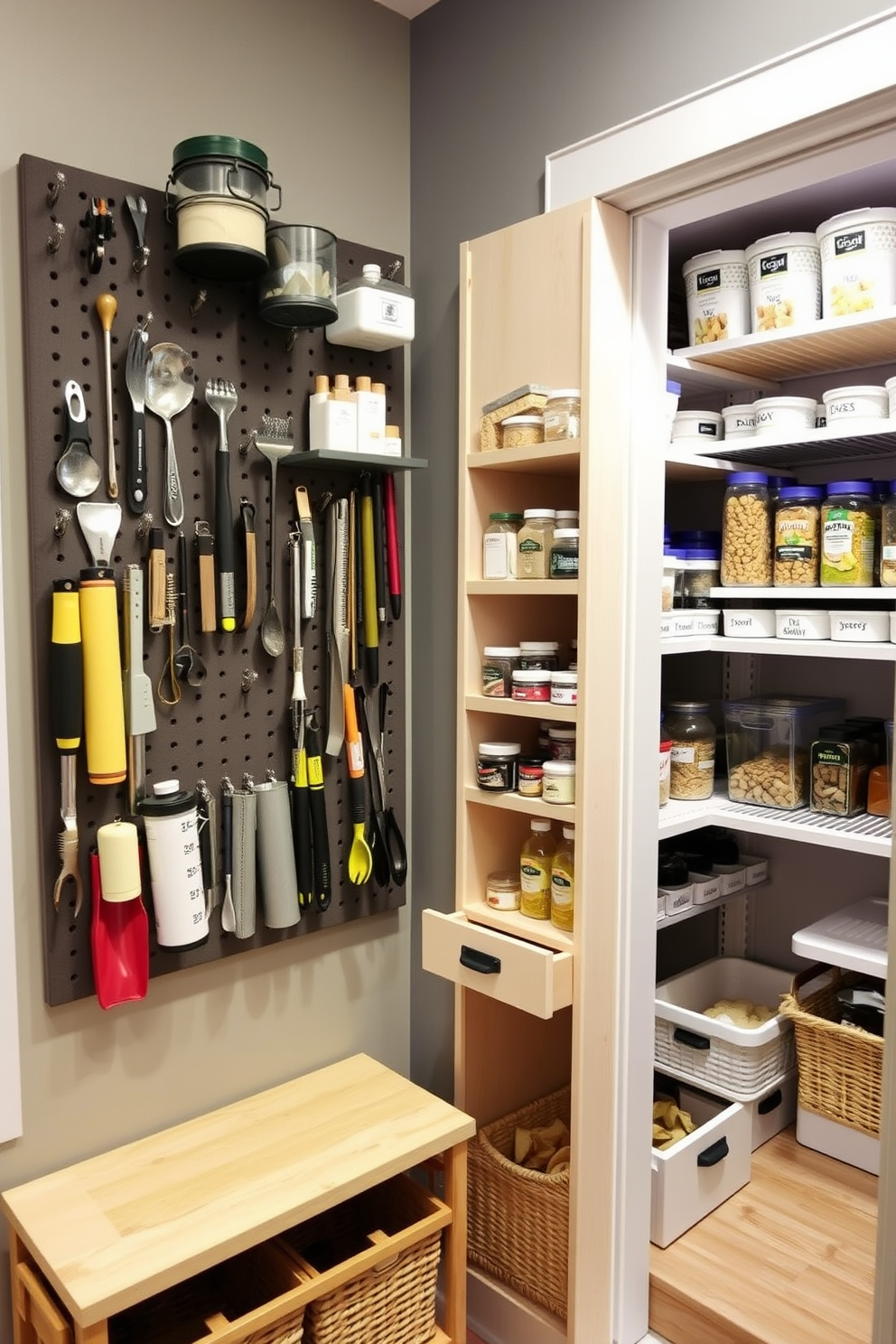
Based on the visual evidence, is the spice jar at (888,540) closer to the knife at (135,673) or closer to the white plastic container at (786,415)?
the white plastic container at (786,415)

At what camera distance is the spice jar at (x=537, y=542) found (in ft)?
5.57

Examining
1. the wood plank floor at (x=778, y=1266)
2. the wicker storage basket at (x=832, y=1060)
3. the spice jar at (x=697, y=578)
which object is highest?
the spice jar at (x=697, y=578)

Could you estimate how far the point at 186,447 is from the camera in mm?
1648

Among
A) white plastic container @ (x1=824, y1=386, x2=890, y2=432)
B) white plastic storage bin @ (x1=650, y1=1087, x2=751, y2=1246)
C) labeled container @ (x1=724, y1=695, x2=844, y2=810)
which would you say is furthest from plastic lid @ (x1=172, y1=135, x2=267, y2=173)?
white plastic storage bin @ (x1=650, y1=1087, x2=751, y2=1246)

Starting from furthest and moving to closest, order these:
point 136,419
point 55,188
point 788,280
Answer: point 788,280
point 136,419
point 55,188

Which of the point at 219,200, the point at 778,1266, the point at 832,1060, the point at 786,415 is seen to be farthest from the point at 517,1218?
the point at 219,200

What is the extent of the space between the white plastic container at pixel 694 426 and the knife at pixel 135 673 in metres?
1.14

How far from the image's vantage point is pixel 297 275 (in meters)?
1.60

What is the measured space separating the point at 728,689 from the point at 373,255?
1.29 m

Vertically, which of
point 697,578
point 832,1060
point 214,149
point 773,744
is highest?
point 214,149

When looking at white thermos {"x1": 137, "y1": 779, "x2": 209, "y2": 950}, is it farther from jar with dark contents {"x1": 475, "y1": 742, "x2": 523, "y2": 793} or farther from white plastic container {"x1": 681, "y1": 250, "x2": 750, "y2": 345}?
white plastic container {"x1": 681, "y1": 250, "x2": 750, "y2": 345}

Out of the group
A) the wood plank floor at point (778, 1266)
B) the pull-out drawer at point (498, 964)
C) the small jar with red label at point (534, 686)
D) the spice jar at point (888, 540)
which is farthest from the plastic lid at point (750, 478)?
the wood plank floor at point (778, 1266)

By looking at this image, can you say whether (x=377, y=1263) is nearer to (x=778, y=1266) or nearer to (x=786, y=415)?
(x=778, y=1266)

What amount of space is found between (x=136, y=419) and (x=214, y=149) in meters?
0.41
